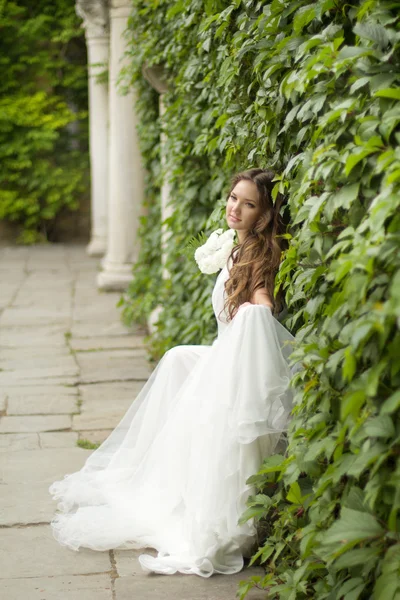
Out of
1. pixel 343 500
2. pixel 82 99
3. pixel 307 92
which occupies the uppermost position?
pixel 307 92

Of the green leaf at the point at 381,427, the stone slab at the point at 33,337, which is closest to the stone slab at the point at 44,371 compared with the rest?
the stone slab at the point at 33,337

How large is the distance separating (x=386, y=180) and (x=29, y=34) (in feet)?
41.3

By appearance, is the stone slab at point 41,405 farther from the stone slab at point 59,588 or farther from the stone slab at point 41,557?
the stone slab at point 59,588

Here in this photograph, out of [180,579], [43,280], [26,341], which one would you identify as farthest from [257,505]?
[43,280]

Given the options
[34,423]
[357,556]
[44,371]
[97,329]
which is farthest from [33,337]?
[357,556]

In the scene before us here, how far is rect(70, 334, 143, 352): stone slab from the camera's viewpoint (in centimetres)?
684

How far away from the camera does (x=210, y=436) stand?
314cm

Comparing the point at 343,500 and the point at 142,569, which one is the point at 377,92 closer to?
the point at 343,500

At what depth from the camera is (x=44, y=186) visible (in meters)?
13.5

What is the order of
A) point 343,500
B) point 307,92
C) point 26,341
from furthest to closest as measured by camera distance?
point 26,341 → point 307,92 → point 343,500

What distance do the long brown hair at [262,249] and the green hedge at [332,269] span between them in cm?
7

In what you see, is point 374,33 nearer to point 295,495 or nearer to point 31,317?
point 295,495

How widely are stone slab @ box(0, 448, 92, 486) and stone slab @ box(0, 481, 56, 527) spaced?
0.09m

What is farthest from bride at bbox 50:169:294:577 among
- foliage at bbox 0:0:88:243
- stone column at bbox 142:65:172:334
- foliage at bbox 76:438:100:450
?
foliage at bbox 0:0:88:243
